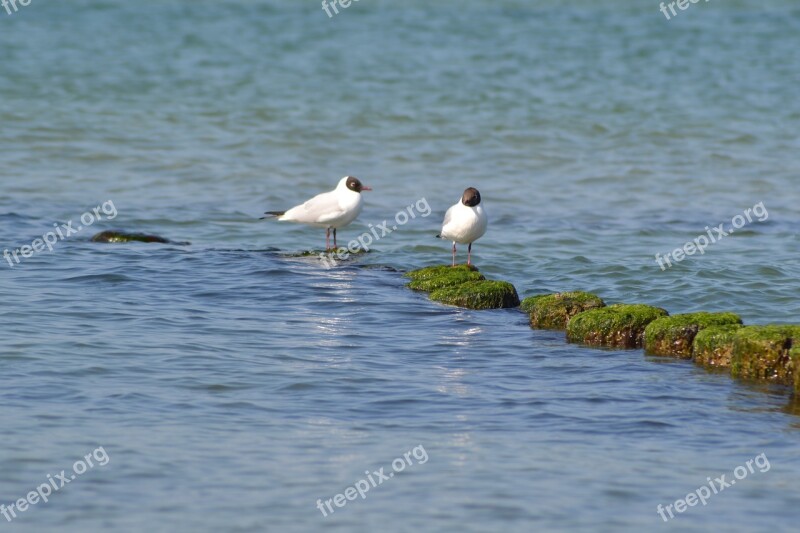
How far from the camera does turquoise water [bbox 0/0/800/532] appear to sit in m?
7.18

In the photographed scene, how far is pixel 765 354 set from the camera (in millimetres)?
9500

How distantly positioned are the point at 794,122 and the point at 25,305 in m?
20.3

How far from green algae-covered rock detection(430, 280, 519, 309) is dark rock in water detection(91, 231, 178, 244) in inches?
180

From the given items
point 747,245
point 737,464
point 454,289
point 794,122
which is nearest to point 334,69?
point 794,122

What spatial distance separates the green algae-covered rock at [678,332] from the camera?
34.2ft

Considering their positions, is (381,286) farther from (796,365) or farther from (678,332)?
(796,365)

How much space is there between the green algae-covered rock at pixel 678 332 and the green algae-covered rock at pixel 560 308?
100cm

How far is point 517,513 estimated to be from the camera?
6773 millimetres

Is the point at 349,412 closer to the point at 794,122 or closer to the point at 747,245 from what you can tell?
the point at 747,245
